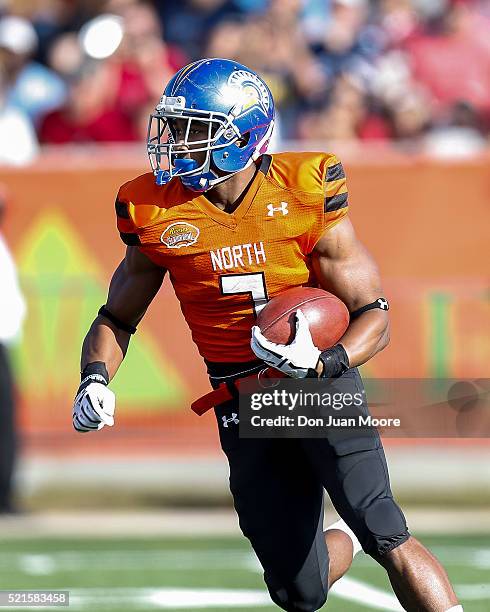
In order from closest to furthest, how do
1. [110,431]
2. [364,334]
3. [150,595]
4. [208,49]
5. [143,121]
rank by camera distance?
1. [364,334]
2. [150,595]
3. [110,431]
4. [143,121]
5. [208,49]

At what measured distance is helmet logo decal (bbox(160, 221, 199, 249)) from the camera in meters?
4.32

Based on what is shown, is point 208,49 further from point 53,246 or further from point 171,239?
point 171,239

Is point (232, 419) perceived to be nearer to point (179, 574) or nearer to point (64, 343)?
point (179, 574)

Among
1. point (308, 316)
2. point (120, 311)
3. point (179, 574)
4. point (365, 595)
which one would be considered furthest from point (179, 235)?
point (179, 574)

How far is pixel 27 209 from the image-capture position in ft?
28.1

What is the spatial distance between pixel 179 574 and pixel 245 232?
2620 millimetres

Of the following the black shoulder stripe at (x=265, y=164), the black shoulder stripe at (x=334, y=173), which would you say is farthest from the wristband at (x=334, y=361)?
the black shoulder stripe at (x=265, y=164)

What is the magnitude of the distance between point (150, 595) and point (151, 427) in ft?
8.17

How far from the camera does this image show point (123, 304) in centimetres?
457

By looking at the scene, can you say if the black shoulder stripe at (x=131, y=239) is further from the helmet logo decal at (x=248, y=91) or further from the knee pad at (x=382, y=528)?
the knee pad at (x=382, y=528)

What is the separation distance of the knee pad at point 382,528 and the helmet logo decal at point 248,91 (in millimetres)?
1318

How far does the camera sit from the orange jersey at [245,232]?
4.28 metres

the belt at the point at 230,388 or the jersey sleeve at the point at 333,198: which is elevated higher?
the jersey sleeve at the point at 333,198

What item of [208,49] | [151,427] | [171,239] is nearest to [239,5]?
[208,49]
